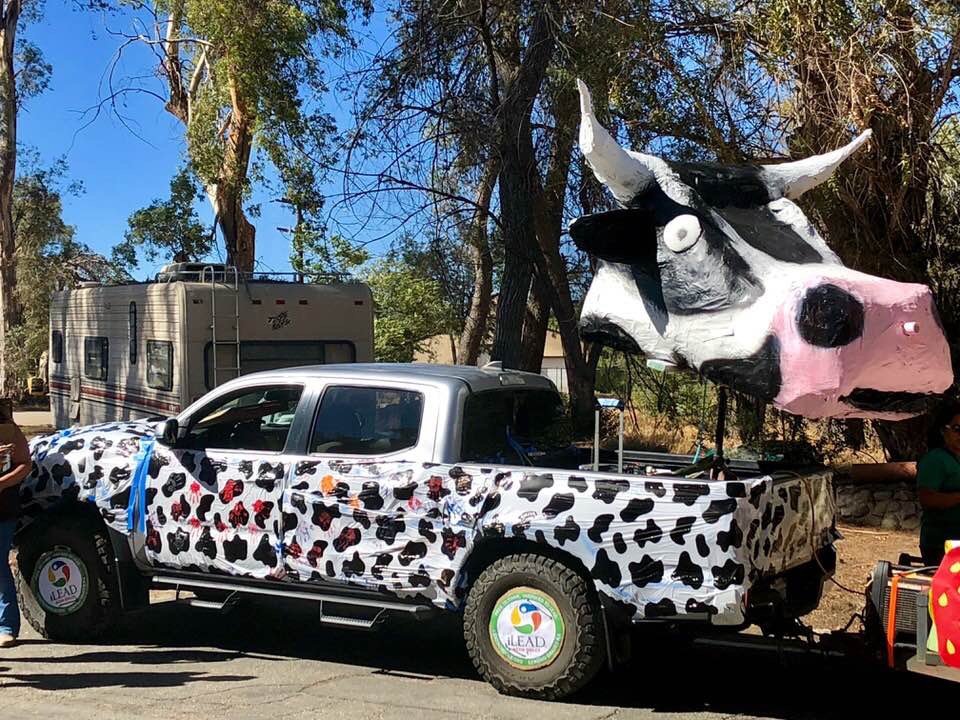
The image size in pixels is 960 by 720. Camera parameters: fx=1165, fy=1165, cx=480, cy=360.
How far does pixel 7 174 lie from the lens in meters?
28.9

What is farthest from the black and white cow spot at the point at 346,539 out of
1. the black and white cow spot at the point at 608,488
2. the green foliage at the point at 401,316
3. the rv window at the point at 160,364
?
the green foliage at the point at 401,316

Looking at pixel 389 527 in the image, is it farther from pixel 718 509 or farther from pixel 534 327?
pixel 534 327

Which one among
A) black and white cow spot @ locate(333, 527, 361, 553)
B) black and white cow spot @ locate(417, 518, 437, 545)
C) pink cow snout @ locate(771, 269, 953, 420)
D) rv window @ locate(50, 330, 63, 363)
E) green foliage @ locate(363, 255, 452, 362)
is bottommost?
black and white cow spot @ locate(333, 527, 361, 553)

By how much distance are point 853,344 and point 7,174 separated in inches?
1075

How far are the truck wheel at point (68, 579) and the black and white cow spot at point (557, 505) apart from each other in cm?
307

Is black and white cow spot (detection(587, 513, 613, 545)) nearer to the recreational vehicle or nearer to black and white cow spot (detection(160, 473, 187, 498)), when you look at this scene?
black and white cow spot (detection(160, 473, 187, 498))

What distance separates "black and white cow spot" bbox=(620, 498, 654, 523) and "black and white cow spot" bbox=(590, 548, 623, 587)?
0.22 m

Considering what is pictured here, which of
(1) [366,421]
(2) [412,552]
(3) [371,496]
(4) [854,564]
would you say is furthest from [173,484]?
(4) [854,564]

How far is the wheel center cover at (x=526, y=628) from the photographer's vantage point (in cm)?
622

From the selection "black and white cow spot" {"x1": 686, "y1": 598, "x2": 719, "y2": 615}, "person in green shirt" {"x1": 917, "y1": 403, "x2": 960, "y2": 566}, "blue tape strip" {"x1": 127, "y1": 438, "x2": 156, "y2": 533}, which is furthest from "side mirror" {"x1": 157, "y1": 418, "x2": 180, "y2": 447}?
"person in green shirt" {"x1": 917, "y1": 403, "x2": 960, "y2": 566}

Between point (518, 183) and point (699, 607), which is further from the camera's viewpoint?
point (518, 183)

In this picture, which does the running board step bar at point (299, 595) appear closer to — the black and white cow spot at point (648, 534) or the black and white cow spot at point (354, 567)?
the black and white cow spot at point (354, 567)

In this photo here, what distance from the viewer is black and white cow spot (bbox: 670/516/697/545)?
5863mm

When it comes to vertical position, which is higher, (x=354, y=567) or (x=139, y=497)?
(x=139, y=497)
